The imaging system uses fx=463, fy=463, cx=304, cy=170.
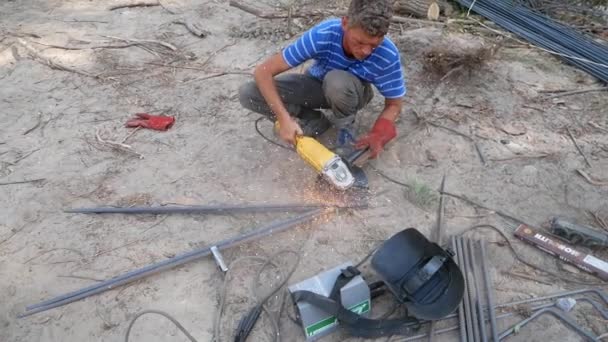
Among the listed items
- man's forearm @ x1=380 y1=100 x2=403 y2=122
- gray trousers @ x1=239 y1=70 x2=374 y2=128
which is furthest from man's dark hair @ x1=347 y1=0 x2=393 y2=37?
man's forearm @ x1=380 y1=100 x2=403 y2=122

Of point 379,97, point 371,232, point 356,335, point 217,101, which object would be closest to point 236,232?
point 371,232

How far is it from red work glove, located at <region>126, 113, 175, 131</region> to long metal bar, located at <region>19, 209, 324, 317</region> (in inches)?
55.5

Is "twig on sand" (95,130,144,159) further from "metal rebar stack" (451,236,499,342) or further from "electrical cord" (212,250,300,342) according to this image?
"metal rebar stack" (451,236,499,342)

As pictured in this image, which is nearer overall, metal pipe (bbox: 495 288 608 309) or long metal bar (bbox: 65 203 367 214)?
metal pipe (bbox: 495 288 608 309)

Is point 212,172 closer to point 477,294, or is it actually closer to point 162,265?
point 162,265

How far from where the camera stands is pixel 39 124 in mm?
3904

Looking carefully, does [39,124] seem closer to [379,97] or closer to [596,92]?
[379,97]

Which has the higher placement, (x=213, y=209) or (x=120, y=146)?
(x=213, y=209)

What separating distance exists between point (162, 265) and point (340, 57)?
167 cm

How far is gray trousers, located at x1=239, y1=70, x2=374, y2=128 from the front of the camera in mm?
2996

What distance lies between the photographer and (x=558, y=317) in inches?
92.4

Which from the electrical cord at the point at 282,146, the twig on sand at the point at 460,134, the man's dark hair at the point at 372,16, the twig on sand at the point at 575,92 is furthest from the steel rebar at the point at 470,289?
the twig on sand at the point at 575,92

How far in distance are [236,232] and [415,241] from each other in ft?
3.66

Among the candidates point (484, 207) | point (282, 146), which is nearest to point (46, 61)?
point (282, 146)
